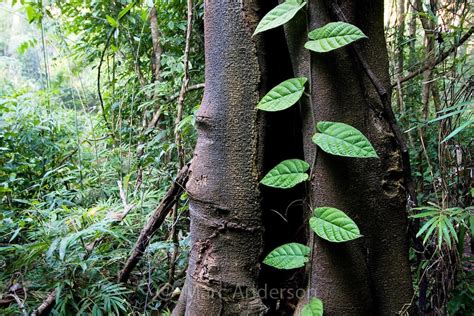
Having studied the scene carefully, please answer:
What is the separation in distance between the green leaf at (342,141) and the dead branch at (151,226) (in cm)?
50

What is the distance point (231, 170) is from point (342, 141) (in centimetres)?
23

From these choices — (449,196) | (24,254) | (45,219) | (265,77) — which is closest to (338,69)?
(265,77)

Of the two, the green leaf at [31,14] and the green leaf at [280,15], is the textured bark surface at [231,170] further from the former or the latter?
the green leaf at [31,14]

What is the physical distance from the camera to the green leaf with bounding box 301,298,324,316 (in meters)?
0.65

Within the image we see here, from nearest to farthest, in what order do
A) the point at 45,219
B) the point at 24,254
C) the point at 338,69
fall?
the point at 338,69 → the point at 24,254 → the point at 45,219

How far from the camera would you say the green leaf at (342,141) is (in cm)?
57

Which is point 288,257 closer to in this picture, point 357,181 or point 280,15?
point 357,181

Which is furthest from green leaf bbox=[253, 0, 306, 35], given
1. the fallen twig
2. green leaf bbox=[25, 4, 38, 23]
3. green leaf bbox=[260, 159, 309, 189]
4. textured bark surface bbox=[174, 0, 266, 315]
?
green leaf bbox=[25, 4, 38, 23]

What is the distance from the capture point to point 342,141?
60cm

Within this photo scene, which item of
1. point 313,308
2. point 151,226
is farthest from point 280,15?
point 151,226

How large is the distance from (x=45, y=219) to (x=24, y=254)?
0.23m

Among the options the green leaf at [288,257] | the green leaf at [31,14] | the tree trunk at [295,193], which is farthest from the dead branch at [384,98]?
the green leaf at [31,14]

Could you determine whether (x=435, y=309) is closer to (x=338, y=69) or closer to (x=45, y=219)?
(x=338, y=69)

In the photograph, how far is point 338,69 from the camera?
641 mm
